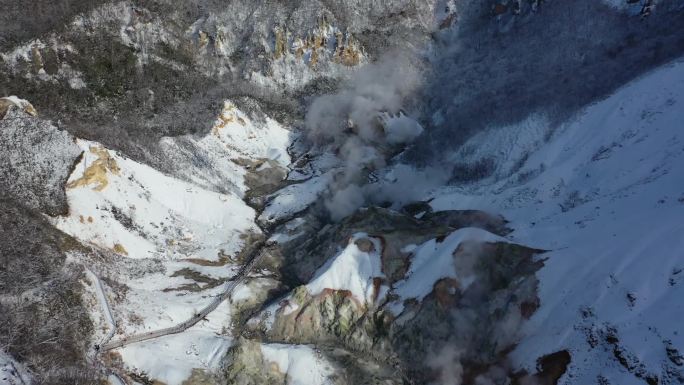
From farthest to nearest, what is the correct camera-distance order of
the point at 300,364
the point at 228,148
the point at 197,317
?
the point at 228,148 → the point at 197,317 → the point at 300,364

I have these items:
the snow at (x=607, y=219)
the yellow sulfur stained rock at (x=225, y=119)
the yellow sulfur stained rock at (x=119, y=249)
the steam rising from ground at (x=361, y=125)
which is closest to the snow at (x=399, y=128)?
the steam rising from ground at (x=361, y=125)

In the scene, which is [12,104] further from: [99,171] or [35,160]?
[99,171]

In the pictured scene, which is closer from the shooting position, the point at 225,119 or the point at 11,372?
the point at 11,372

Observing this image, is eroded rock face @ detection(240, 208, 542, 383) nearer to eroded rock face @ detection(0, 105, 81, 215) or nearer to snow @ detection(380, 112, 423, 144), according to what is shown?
A: eroded rock face @ detection(0, 105, 81, 215)

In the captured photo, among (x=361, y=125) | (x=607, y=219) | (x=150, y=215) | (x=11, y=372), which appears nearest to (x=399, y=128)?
(x=361, y=125)

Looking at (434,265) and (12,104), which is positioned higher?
(12,104)
